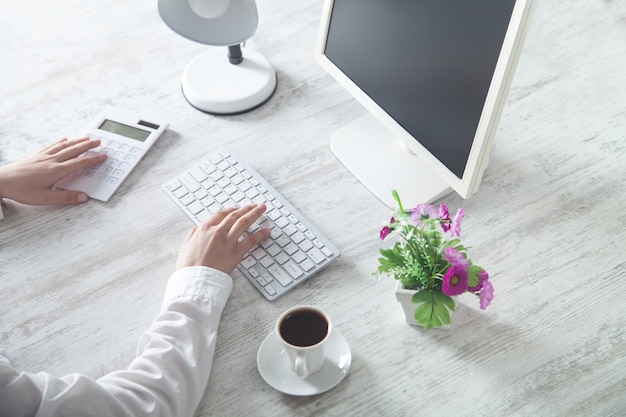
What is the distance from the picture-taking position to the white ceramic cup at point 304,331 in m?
1.01

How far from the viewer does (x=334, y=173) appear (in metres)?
1.32

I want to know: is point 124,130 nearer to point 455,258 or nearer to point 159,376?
point 159,376

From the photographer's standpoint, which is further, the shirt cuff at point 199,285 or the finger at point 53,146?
the finger at point 53,146

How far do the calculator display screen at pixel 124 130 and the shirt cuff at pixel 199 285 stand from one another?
349mm

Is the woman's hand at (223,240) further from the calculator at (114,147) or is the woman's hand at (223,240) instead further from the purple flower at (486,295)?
the purple flower at (486,295)

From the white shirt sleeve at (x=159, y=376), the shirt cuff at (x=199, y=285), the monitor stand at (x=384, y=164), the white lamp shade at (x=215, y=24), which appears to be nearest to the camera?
the white shirt sleeve at (x=159, y=376)

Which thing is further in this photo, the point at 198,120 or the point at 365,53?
the point at 198,120

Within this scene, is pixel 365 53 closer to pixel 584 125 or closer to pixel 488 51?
pixel 488 51

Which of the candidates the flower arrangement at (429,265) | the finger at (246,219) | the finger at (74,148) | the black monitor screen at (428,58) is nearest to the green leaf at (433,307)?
the flower arrangement at (429,265)

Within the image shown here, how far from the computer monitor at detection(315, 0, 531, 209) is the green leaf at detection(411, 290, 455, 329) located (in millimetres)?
181

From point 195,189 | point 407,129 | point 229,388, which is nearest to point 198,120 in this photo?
point 195,189

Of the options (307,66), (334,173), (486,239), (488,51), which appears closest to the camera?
(488,51)

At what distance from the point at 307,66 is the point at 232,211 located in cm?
43

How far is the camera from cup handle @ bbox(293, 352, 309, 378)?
3.27ft
